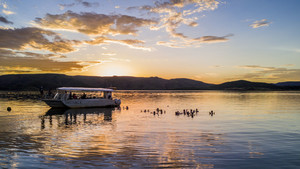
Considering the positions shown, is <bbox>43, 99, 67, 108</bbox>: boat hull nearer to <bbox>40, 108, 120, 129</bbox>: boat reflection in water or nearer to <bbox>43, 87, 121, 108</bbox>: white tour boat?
<bbox>43, 87, 121, 108</bbox>: white tour boat

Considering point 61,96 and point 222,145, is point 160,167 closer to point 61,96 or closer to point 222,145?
point 222,145

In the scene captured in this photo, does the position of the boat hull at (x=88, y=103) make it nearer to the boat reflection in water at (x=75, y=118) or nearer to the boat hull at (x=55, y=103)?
the boat hull at (x=55, y=103)

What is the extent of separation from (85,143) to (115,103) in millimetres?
38855

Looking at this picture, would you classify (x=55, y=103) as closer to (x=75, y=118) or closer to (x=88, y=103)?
(x=88, y=103)

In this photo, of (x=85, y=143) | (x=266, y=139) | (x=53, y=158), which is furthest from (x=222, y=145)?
(x=53, y=158)

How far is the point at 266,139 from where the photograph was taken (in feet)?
67.1

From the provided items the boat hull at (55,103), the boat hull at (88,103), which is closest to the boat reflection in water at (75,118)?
the boat hull at (55,103)

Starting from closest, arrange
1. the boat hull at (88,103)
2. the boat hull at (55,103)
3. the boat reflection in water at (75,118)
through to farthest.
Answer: the boat reflection in water at (75,118)
the boat hull at (55,103)
the boat hull at (88,103)

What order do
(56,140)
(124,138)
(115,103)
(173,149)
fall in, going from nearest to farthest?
(173,149) < (56,140) < (124,138) < (115,103)

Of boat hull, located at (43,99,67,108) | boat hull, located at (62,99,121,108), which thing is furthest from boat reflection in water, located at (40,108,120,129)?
boat hull, located at (62,99,121,108)

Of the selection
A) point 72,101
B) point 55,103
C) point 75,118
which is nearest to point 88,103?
point 72,101

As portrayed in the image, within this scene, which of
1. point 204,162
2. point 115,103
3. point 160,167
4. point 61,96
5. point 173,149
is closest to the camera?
point 160,167

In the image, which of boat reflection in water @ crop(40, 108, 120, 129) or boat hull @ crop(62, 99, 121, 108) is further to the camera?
boat hull @ crop(62, 99, 121, 108)

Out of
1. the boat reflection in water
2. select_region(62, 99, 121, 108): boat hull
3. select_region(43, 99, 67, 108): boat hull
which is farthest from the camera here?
select_region(62, 99, 121, 108): boat hull
